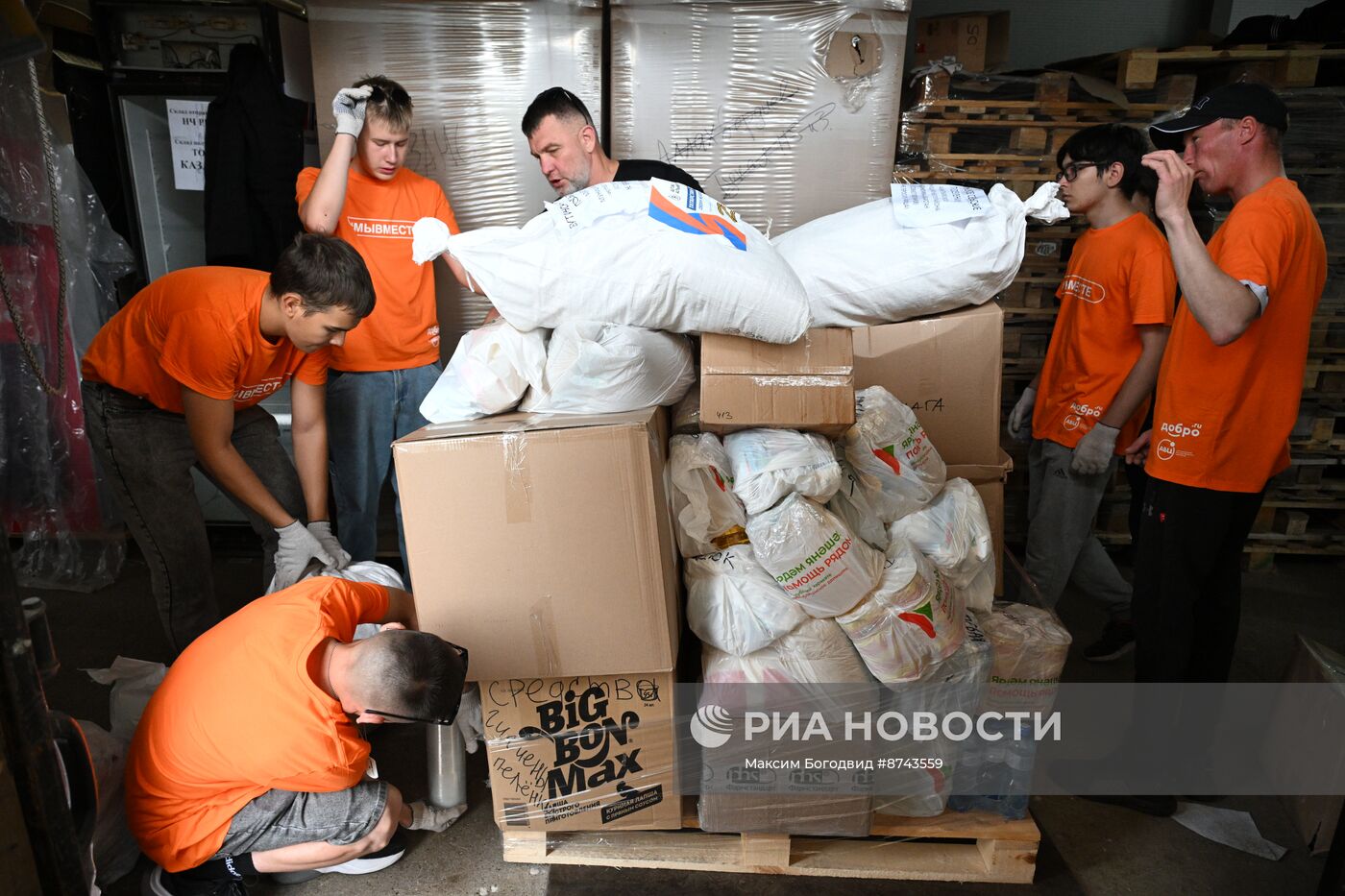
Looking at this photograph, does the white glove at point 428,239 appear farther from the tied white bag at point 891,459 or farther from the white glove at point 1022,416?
the white glove at point 1022,416

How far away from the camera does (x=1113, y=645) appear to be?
293cm

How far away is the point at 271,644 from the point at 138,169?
2.57 m

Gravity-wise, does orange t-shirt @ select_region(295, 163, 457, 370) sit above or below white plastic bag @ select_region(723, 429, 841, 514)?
above

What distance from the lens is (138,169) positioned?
332cm

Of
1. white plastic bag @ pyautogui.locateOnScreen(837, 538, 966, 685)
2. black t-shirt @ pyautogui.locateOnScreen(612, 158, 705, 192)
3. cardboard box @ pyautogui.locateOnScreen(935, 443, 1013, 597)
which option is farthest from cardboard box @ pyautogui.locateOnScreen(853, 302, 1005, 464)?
black t-shirt @ pyautogui.locateOnScreen(612, 158, 705, 192)

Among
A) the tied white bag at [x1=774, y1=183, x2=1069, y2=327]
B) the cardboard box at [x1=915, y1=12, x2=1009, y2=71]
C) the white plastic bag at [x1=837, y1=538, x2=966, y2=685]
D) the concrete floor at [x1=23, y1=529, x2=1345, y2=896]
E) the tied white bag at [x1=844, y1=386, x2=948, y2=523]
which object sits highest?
the cardboard box at [x1=915, y1=12, x2=1009, y2=71]

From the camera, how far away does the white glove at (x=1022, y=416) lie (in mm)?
2855

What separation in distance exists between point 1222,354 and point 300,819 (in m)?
2.27

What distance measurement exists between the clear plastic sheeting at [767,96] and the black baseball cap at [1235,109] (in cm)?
116

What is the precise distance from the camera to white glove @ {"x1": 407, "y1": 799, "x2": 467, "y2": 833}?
205 cm

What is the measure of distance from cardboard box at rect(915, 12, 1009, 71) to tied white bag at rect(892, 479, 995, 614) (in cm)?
209

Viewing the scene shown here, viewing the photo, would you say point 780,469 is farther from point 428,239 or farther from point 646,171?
point 646,171

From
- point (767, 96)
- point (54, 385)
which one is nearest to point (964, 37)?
point (767, 96)

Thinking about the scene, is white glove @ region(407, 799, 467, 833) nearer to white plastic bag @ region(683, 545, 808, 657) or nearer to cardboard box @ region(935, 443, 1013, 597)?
white plastic bag @ region(683, 545, 808, 657)
